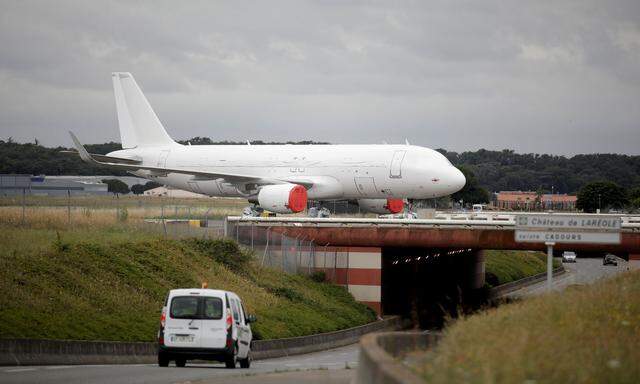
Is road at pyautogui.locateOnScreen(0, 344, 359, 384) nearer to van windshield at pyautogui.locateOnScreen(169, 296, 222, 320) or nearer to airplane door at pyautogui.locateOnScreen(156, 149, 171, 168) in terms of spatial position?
van windshield at pyautogui.locateOnScreen(169, 296, 222, 320)

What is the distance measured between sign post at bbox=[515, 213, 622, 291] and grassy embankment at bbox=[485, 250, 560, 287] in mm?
63940

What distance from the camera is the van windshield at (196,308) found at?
23.8m

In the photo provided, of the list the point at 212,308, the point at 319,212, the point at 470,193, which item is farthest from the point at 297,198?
the point at 470,193

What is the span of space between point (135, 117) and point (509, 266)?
140 ft

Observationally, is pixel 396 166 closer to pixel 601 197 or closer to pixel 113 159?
pixel 113 159

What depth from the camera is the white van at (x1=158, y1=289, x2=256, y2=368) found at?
937 inches

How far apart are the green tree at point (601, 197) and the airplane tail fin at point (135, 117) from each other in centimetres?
10982

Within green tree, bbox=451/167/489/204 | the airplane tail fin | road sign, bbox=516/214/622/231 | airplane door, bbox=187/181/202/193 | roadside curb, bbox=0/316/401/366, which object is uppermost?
the airplane tail fin

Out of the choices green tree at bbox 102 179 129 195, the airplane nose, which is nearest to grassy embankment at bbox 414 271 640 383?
the airplane nose

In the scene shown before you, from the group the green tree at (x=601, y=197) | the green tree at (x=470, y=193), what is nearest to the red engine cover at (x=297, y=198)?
the green tree at (x=601, y=197)

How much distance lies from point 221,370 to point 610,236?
878cm

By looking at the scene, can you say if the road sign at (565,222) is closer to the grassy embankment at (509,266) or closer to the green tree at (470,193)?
the grassy embankment at (509,266)

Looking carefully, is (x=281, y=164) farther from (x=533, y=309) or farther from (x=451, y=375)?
(x=451, y=375)

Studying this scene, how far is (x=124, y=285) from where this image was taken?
1528 inches
